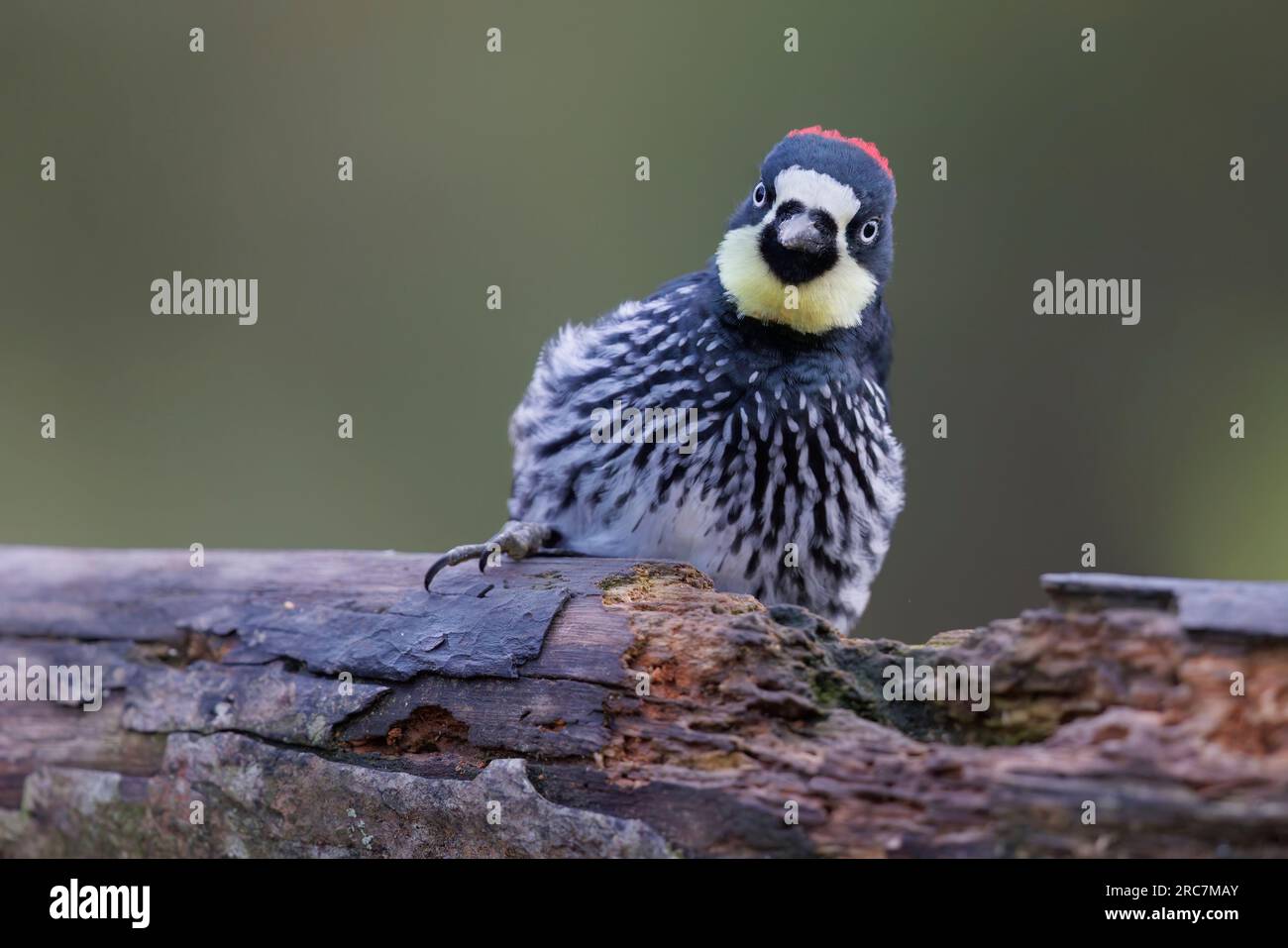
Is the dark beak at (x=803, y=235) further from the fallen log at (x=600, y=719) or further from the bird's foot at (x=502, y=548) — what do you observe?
the bird's foot at (x=502, y=548)

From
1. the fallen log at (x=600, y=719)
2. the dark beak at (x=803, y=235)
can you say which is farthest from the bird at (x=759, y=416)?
the fallen log at (x=600, y=719)

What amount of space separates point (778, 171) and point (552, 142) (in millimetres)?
3329

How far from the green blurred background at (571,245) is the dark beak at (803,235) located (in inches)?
101

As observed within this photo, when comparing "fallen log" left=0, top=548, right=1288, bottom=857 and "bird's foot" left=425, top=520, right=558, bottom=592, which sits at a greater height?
"bird's foot" left=425, top=520, right=558, bottom=592

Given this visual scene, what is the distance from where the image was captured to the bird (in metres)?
3.09

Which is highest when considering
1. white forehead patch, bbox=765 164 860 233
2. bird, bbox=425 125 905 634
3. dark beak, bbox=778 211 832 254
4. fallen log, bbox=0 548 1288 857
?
white forehead patch, bbox=765 164 860 233

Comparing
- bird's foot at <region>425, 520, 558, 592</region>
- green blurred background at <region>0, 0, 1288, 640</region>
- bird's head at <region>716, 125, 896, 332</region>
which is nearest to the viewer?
bird's foot at <region>425, 520, 558, 592</region>

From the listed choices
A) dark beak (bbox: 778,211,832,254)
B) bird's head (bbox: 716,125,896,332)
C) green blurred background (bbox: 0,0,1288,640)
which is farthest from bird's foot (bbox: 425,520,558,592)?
green blurred background (bbox: 0,0,1288,640)

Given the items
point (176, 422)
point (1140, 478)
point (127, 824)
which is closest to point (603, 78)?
point (176, 422)

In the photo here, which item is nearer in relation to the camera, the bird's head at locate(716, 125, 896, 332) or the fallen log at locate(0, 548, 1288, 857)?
the fallen log at locate(0, 548, 1288, 857)

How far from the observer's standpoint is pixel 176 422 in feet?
20.0

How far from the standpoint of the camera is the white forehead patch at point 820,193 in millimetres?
3043

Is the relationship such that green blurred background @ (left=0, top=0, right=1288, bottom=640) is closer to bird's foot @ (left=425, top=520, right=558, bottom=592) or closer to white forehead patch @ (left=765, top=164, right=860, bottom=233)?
white forehead patch @ (left=765, top=164, right=860, bottom=233)

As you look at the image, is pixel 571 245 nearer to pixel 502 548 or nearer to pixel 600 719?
pixel 502 548
